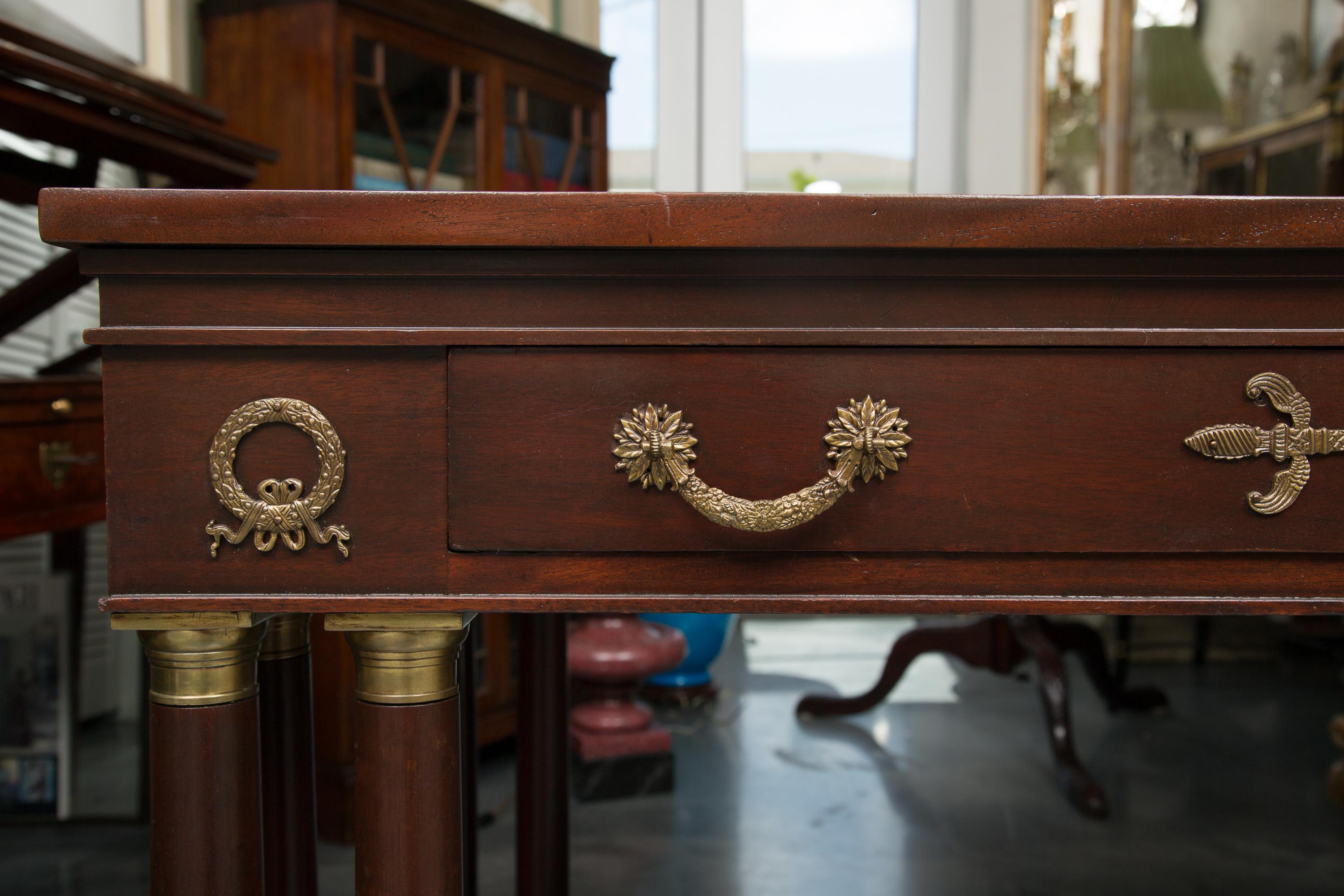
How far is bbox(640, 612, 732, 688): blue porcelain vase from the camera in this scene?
8.31 ft

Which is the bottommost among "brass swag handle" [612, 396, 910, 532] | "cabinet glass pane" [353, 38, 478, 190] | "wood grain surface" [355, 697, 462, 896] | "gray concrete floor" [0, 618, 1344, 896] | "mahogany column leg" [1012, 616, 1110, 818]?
"gray concrete floor" [0, 618, 1344, 896]

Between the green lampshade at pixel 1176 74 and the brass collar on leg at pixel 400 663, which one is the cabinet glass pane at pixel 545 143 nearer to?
the brass collar on leg at pixel 400 663

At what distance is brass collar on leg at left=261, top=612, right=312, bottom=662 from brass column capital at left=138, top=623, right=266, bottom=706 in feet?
0.62

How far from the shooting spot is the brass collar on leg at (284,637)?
0.82 meters

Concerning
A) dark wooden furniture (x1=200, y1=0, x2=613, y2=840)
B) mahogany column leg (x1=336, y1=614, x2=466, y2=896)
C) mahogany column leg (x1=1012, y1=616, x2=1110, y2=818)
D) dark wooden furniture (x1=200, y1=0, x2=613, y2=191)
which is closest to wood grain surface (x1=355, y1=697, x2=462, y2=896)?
mahogany column leg (x1=336, y1=614, x2=466, y2=896)

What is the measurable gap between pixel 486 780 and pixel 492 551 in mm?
1560

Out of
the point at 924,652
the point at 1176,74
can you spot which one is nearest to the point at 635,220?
the point at 924,652

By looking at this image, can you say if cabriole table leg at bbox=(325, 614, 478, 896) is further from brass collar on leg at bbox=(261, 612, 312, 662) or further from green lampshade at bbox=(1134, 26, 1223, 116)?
green lampshade at bbox=(1134, 26, 1223, 116)

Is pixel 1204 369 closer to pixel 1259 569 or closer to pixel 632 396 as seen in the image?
pixel 1259 569

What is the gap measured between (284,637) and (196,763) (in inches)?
8.8

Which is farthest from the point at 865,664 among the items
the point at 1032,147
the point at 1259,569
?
the point at 1259,569

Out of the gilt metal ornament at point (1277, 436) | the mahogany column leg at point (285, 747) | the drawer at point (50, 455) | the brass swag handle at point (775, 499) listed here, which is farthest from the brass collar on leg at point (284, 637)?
the gilt metal ornament at point (1277, 436)

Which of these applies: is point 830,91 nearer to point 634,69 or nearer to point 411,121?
point 634,69

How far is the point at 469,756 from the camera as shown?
3.20 ft
